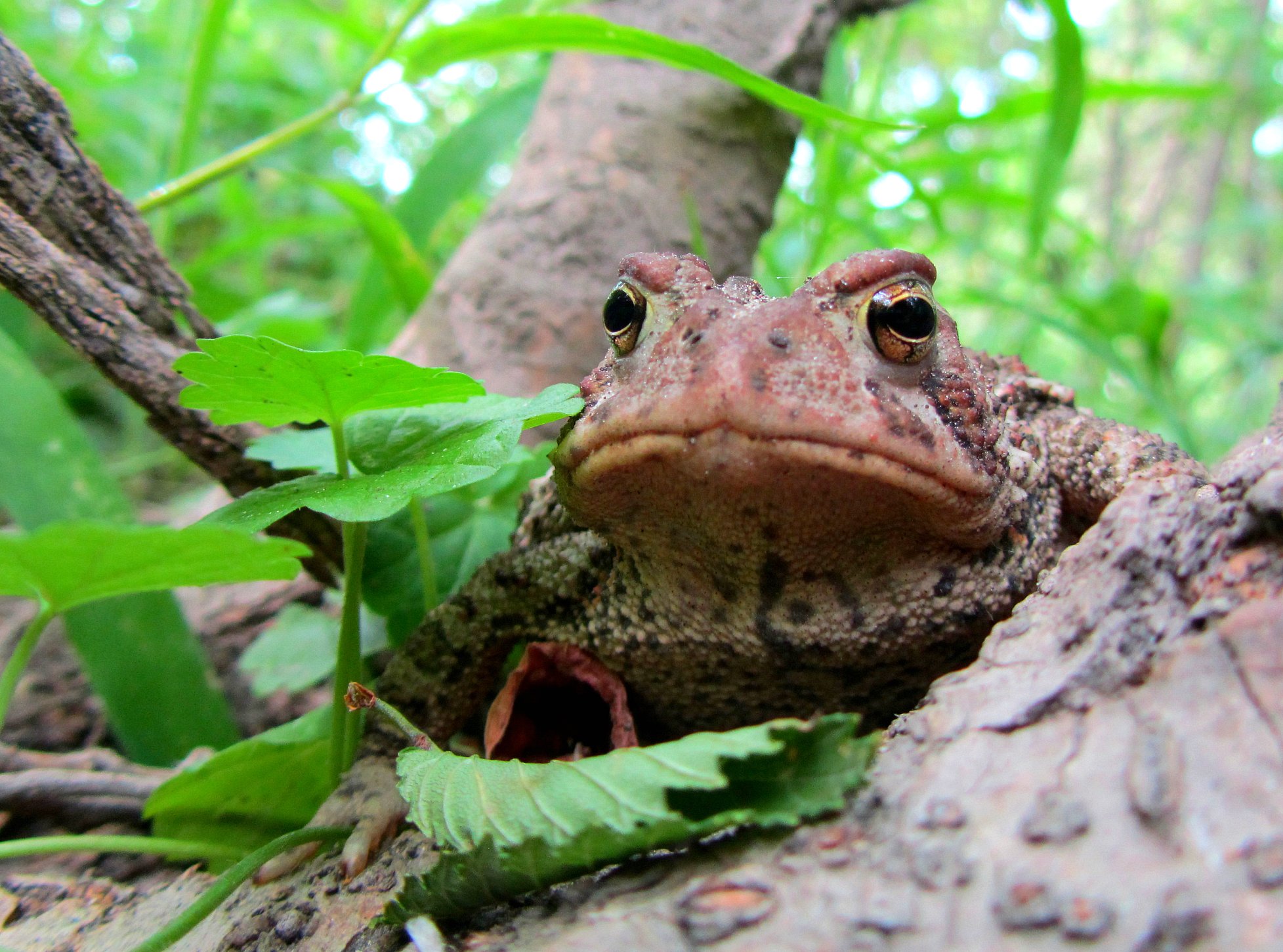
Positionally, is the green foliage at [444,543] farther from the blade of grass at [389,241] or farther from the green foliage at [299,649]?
the blade of grass at [389,241]

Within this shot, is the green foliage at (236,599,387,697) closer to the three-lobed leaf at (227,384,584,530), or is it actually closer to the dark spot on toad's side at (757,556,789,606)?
the three-lobed leaf at (227,384,584,530)

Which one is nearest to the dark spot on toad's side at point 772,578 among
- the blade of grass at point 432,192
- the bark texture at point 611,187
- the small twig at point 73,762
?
the small twig at point 73,762

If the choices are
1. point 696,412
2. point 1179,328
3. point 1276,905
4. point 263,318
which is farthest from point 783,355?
point 1179,328

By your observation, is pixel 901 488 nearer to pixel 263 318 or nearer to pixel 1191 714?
pixel 1191 714

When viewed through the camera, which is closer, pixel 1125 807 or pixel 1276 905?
pixel 1276 905

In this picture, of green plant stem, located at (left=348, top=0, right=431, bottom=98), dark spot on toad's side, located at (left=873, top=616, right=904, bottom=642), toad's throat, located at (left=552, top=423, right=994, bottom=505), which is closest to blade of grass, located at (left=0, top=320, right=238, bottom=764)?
green plant stem, located at (left=348, top=0, right=431, bottom=98)

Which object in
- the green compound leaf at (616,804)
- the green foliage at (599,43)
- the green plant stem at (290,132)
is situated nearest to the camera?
the green compound leaf at (616,804)
